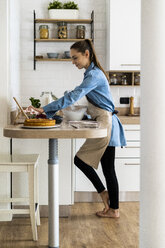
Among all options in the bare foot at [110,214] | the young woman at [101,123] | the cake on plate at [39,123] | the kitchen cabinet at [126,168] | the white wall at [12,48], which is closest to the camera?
the cake on plate at [39,123]

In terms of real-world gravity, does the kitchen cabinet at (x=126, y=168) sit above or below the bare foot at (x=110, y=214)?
above

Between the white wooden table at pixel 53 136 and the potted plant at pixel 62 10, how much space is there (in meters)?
2.40

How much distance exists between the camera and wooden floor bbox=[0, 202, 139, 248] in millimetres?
2875

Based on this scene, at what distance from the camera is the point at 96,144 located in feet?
11.1

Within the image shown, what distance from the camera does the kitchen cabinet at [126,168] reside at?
4.14 meters

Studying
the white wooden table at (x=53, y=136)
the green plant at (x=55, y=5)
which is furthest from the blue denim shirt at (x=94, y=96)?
the green plant at (x=55, y=5)

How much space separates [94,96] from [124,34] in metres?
1.41

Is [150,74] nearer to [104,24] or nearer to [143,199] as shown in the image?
[143,199]

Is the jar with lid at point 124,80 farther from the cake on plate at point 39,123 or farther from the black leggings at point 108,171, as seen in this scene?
the cake on plate at point 39,123

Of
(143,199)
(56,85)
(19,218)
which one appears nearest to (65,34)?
(56,85)

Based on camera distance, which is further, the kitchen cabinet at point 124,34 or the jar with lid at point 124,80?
the jar with lid at point 124,80

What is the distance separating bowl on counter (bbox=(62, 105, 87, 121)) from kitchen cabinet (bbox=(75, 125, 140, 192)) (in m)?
1.20

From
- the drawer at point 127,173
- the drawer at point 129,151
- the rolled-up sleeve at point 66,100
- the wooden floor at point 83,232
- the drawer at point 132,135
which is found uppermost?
the rolled-up sleeve at point 66,100

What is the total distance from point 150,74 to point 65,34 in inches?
111
